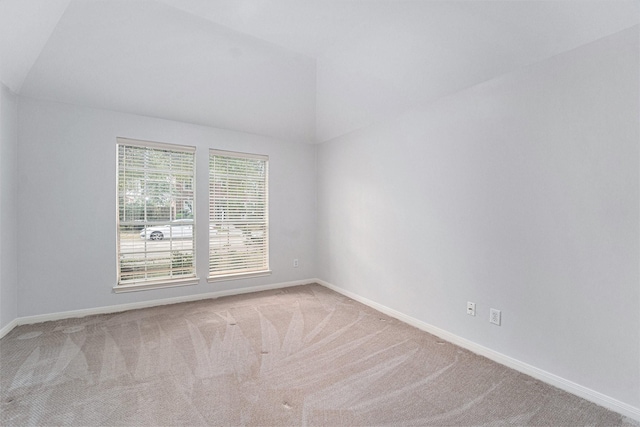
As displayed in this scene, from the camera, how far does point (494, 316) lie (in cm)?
257

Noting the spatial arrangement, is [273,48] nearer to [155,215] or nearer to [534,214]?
[155,215]

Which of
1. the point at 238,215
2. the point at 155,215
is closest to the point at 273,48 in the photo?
the point at 238,215

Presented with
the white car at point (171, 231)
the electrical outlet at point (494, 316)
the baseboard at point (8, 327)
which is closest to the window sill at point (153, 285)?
the white car at point (171, 231)

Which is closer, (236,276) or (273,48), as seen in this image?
(273,48)

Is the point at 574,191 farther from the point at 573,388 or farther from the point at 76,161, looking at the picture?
the point at 76,161

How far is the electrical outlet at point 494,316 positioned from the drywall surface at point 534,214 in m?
0.04

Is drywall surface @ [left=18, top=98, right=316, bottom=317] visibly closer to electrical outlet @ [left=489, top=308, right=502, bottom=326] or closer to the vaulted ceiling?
the vaulted ceiling

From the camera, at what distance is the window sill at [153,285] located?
3672mm

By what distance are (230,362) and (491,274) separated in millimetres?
2321

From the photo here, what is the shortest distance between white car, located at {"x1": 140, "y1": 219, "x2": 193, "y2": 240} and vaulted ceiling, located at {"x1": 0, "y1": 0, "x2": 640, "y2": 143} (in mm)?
1376

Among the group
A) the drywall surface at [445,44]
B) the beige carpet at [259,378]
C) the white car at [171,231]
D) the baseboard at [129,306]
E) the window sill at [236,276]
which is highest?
the drywall surface at [445,44]

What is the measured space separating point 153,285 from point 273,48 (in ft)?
10.5

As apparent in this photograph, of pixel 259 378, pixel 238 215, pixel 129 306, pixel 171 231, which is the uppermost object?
pixel 238 215

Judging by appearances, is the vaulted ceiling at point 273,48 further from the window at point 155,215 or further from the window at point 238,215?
the window at point 238,215
